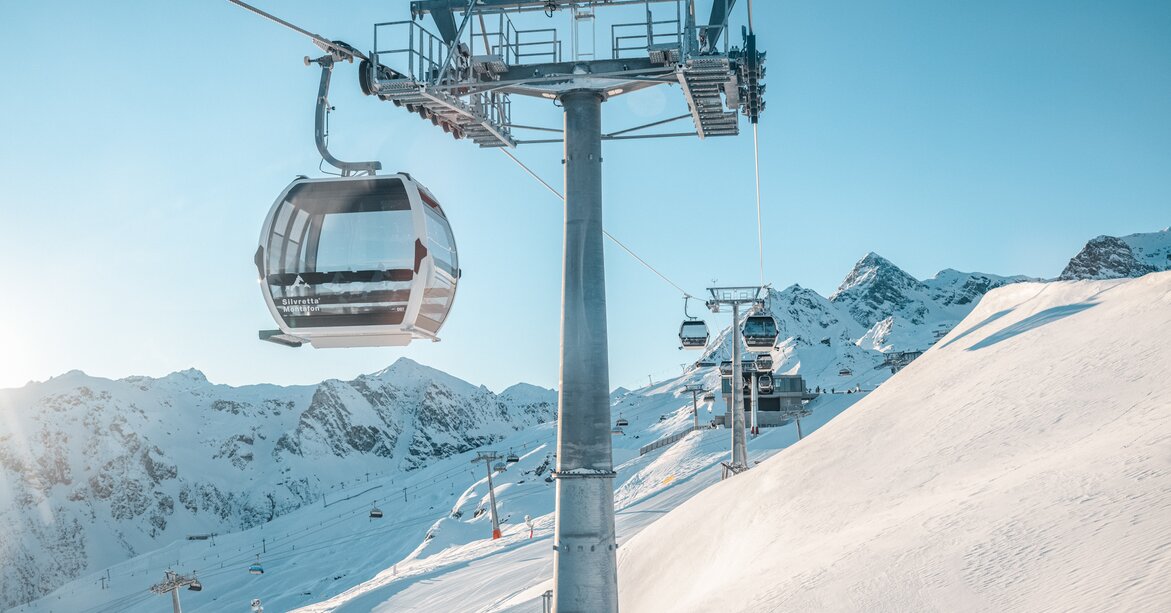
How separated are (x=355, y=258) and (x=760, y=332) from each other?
897 inches

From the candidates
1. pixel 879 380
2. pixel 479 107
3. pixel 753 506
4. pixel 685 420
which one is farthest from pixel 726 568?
pixel 879 380

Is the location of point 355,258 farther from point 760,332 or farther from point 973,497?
point 760,332

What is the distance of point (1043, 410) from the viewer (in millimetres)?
12773

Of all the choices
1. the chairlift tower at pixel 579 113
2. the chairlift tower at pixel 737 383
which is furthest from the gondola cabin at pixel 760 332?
the chairlift tower at pixel 579 113

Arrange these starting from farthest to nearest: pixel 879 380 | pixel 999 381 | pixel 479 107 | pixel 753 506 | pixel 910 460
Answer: pixel 879 380, pixel 753 506, pixel 999 381, pixel 910 460, pixel 479 107

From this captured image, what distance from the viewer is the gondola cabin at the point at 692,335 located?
30.2 m

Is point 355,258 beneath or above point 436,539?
above

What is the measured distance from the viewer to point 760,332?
31.5 meters

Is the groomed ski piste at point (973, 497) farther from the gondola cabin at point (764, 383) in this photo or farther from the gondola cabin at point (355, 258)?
the gondola cabin at point (764, 383)

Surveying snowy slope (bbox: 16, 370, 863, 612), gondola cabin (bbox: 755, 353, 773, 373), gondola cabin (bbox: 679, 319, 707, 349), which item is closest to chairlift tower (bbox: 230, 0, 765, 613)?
snowy slope (bbox: 16, 370, 863, 612)

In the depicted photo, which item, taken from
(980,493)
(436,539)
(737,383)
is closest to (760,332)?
(737,383)

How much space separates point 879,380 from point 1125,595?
11156 centimetres

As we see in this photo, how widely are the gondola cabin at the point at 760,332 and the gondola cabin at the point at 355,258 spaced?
72.6ft

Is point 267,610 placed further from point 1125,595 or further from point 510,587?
point 1125,595
